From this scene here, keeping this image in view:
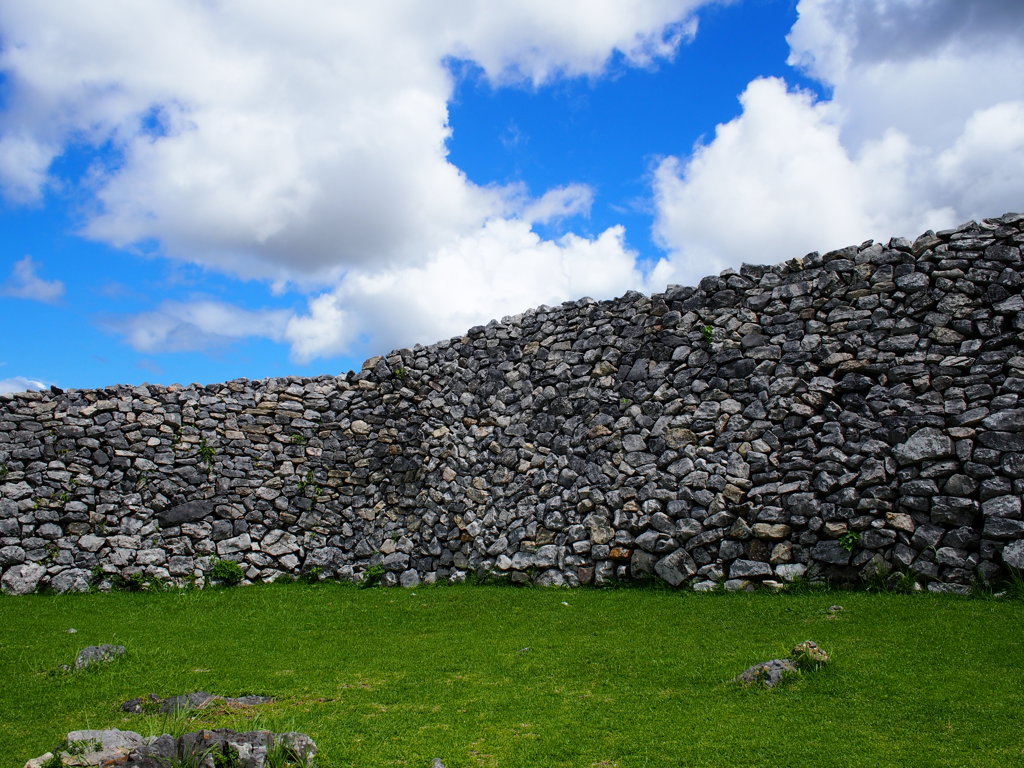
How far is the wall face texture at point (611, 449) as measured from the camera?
39.6ft

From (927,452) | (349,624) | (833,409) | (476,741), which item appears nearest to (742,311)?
(833,409)

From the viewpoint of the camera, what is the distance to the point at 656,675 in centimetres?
888

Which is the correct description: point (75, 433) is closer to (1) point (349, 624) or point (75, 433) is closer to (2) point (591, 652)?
(1) point (349, 624)

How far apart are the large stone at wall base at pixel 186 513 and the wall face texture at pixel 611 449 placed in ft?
0.17

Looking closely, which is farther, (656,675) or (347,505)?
(347,505)

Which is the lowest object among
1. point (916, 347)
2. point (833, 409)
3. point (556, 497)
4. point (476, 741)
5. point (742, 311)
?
point (476, 741)

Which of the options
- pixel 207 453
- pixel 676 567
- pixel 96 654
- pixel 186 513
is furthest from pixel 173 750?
pixel 207 453

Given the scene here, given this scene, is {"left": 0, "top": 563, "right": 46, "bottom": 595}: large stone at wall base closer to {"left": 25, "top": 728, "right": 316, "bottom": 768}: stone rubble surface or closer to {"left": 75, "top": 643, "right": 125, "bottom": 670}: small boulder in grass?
{"left": 75, "top": 643, "right": 125, "bottom": 670}: small boulder in grass

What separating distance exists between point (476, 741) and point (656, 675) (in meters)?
2.57

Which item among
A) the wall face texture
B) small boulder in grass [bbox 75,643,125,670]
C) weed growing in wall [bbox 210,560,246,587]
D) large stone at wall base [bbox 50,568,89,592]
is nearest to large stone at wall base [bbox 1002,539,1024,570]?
the wall face texture

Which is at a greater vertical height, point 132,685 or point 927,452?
point 927,452

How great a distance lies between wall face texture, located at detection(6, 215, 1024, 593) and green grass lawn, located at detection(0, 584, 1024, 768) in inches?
50.4

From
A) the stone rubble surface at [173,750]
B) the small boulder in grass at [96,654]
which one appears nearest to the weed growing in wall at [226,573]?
the small boulder in grass at [96,654]

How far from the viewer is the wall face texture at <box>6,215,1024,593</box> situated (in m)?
12.1
